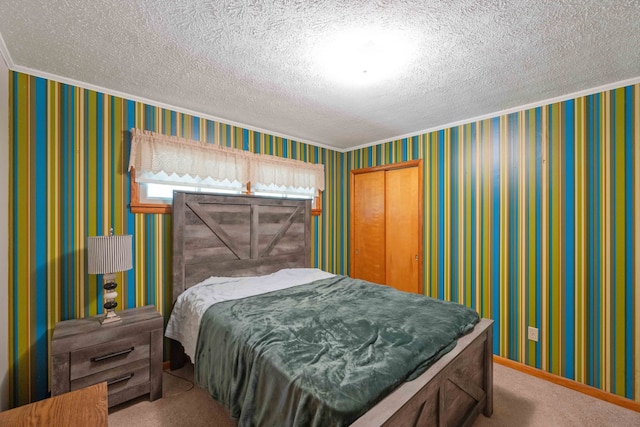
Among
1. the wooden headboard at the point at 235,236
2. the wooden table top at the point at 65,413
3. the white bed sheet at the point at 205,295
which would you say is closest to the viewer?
the wooden table top at the point at 65,413

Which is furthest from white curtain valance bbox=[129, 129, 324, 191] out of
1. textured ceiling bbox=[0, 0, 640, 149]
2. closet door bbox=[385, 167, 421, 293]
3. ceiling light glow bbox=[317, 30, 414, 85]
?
ceiling light glow bbox=[317, 30, 414, 85]

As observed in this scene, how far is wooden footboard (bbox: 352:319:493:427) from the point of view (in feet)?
4.04

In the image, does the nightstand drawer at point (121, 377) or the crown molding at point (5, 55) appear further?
the nightstand drawer at point (121, 377)

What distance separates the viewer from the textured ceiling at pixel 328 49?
1.47 meters

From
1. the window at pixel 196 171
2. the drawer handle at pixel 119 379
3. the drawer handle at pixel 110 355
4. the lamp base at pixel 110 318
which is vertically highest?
the window at pixel 196 171

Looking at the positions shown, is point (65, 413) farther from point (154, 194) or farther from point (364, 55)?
point (364, 55)

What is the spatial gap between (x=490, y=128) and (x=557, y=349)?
2150 mm

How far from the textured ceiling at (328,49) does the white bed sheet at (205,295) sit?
173 centimetres

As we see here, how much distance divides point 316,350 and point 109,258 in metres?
1.67

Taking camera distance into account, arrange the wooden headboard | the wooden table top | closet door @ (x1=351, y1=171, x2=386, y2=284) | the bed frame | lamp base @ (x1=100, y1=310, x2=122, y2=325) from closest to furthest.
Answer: the wooden table top → the bed frame → lamp base @ (x1=100, y1=310, x2=122, y2=325) → the wooden headboard → closet door @ (x1=351, y1=171, x2=386, y2=284)

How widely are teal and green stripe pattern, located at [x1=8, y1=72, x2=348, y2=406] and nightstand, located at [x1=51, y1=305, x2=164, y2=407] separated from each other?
10.4 inches

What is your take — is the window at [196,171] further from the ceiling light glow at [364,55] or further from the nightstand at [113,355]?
the ceiling light glow at [364,55]

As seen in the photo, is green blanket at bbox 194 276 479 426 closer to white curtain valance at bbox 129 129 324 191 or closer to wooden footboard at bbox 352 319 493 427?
wooden footboard at bbox 352 319 493 427

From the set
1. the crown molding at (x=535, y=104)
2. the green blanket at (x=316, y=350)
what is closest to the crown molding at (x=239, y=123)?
the crown molding at (x=535, y=104)
